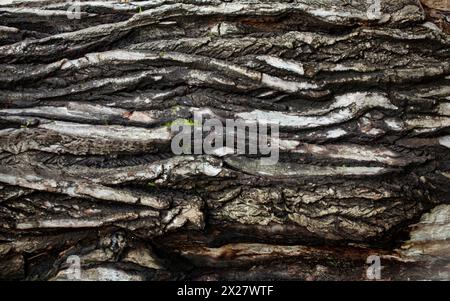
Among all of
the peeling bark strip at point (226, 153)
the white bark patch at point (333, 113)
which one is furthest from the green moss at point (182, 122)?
the white bark patch at point (333, 113)

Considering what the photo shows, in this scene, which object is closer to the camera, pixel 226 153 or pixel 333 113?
pixel 226 153

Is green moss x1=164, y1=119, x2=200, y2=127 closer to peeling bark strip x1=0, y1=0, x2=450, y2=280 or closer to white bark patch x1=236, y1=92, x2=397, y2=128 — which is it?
peeling bark strip x1=0, y1=0, x2=450, y2=280

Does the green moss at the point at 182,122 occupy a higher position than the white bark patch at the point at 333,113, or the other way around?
the white bark patch at the point at 333,113

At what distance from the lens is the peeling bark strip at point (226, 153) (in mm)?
6684

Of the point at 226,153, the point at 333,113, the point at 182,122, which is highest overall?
the point at 333,113

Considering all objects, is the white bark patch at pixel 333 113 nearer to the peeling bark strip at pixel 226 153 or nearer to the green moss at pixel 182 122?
the peeling bark strip at pixel 226 153

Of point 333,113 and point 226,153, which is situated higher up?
point 333,113

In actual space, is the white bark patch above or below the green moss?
above

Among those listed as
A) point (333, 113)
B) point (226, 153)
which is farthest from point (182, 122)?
point (333, 113)

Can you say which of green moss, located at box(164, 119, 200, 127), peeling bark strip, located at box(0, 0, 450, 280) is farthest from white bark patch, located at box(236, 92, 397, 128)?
green moss, located at box(164, 119, 200, 127)

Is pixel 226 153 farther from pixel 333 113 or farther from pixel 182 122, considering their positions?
pixel 333 113

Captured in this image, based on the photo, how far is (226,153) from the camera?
6.75 meters

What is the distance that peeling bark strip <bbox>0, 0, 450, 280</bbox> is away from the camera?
6.68 m
